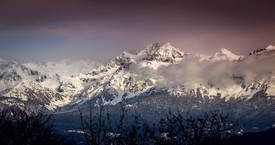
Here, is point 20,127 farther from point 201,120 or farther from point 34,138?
point 201,120

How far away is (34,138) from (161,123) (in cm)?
1572

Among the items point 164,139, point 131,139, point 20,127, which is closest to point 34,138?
point 20,127

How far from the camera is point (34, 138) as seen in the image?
2394 inches

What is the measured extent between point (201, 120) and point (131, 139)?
9.58 metres

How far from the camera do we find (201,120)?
5162cm

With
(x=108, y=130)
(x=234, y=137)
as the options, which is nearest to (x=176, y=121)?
(x=234, y=137)

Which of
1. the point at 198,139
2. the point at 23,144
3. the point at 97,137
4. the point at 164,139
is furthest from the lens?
the point at 23,144

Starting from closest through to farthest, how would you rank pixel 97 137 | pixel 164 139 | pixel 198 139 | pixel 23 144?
pixel 97 137
pixel 198 139
pixel 164 139
pixel 23 144

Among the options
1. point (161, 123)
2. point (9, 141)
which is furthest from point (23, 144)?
point (161, 123)

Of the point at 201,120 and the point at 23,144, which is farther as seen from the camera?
the point at 23,144

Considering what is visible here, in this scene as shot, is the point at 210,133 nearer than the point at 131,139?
No

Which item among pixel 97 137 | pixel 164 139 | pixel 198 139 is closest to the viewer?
pixel 97 137

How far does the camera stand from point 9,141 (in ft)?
194

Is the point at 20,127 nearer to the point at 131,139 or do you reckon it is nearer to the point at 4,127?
the point at 4,127
